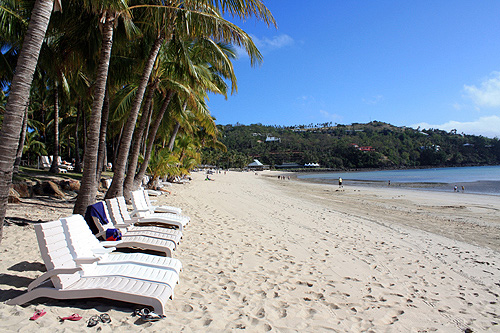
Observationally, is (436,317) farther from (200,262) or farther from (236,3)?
(236,3)

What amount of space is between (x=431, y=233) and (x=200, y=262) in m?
7.03

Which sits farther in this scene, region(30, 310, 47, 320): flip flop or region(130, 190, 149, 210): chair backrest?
region(130, 190, 149, 210): chair backrest

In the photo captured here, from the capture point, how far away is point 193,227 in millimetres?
7078

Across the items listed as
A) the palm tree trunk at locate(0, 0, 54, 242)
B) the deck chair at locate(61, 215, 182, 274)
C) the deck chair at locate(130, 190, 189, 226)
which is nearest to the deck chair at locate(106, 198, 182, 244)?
the deck chair at locate(130, 190, 189, 226)

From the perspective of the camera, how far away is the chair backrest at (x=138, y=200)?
712cm

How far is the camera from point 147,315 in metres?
2.79

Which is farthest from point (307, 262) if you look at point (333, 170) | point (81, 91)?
point (333, 170)

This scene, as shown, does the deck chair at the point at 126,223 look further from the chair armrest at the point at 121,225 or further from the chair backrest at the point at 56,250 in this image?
the chair backrest at the point at 56,250

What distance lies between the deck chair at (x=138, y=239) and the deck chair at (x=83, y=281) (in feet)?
3.52

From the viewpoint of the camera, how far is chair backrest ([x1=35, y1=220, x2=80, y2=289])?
292 centimetres

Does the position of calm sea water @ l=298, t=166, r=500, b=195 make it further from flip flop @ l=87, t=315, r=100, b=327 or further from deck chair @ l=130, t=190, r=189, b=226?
flip flop @ l=87, t=315, r=100, b=327

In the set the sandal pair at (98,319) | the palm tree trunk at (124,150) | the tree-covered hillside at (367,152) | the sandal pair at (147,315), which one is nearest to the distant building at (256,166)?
the tree-covered hillside at (367,152)

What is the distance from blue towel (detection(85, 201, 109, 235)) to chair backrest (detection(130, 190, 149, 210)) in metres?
1.49

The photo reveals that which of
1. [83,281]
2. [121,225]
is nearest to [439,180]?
→ [121,225]
